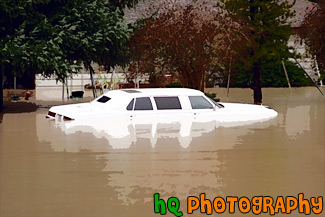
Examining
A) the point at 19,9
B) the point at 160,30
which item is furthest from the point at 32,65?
the point at 160,30

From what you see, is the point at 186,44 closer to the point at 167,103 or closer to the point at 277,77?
the point at 167,103

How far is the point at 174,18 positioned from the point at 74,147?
15.2 metres

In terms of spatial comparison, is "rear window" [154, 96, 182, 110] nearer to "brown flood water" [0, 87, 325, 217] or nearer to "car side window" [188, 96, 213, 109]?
"car side window" [188, 96, 213, 109]

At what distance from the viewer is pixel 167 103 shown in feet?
63.7

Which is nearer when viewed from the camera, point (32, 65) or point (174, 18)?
point (32, 65)

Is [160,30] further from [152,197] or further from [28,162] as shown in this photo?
[152,197]

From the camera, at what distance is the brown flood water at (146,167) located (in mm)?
9164

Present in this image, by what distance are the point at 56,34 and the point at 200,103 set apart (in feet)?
28.7

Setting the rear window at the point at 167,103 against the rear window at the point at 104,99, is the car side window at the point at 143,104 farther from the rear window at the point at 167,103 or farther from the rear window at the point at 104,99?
the rear window at the point at 104,99

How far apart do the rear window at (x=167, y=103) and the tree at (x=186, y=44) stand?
Answer: 8.93 metres

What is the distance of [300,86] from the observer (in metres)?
45.7

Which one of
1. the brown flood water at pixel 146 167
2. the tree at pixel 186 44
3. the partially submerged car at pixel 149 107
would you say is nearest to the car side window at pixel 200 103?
the partially submerged car at pixel 149 107

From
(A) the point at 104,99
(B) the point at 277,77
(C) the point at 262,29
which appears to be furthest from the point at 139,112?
(B) the point at 277,77

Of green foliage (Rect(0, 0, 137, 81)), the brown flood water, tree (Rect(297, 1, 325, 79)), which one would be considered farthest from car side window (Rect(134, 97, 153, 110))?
tree (Rect(297, 1, 325, 79))
